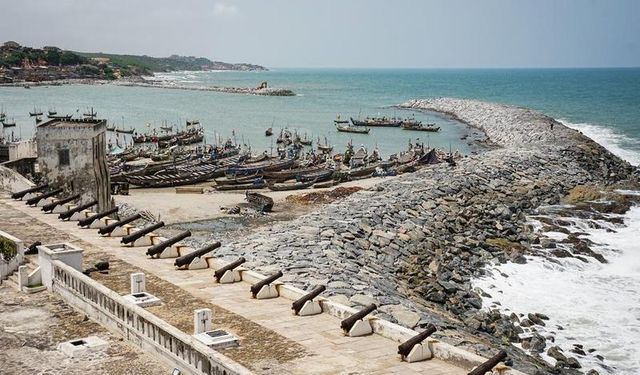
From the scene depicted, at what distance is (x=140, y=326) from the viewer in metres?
19.0

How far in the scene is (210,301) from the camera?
2217 centimetres

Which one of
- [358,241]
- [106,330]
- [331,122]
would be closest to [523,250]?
[358,241]

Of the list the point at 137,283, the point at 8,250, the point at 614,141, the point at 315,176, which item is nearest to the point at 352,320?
the point at 137,283

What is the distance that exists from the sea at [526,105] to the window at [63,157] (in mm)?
21618

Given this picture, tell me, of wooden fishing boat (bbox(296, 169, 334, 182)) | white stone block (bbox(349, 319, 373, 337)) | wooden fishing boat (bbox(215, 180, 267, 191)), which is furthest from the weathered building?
white stone block (bbox(349, 319, 373, 337))

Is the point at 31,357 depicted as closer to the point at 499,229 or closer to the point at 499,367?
the point at 499,367

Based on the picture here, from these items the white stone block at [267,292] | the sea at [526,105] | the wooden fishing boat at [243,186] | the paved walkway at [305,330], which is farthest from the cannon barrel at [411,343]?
the wooden fishing boat at [243,186]

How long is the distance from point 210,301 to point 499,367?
883 centimetres

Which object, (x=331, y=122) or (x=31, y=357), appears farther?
(x=331, y=122)

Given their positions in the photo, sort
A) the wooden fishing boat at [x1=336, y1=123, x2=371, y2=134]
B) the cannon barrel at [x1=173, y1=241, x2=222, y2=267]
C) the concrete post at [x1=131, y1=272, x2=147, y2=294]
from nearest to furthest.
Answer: the concrete post at [x1=131, y1=272, x2=147, y2=294]
the cannon barrel at [x1=173, y1=241, x2=222, y2=267]
the wooden fishing boat at [x1=336, y1=123, x2=371, y2=134]

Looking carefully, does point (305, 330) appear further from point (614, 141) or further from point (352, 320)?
point (614, 141)

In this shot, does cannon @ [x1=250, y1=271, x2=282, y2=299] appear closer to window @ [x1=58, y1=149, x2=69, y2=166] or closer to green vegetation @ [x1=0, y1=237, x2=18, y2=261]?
green vegetation @ [x1=0, y1=237, x2=18, y2=261]

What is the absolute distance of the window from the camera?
129 feet

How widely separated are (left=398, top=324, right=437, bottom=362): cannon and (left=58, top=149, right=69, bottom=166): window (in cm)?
2669
